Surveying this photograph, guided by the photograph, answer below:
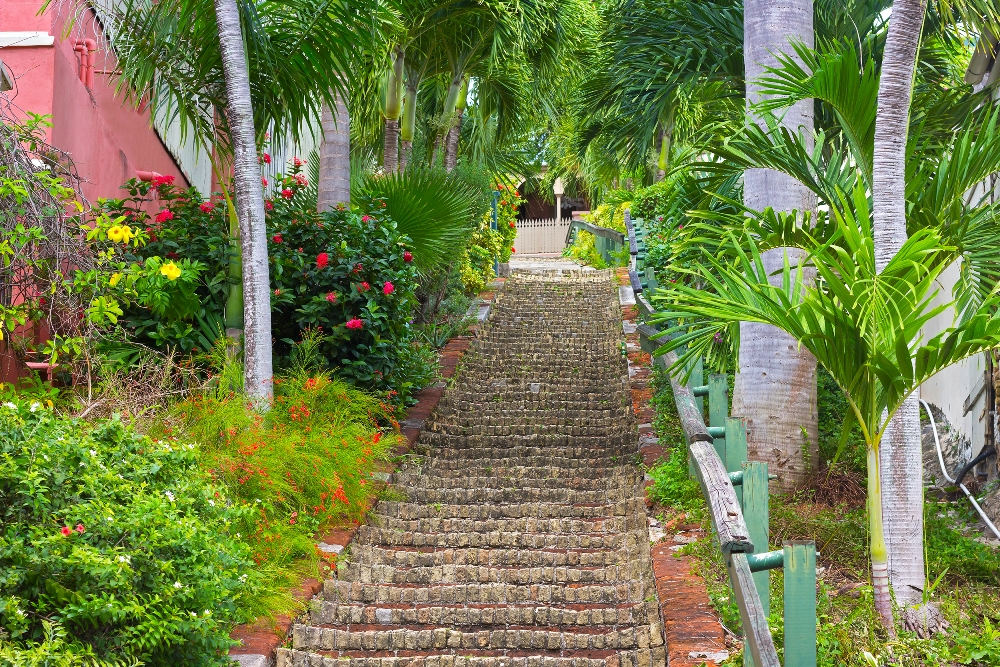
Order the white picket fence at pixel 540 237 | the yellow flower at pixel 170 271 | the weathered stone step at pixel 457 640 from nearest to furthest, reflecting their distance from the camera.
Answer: the weathered stone step at pixel 457 640
the yellow flower at pixel 170 271
the white picket fence at pixel 540 237

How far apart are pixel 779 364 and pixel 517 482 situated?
6.63 feet

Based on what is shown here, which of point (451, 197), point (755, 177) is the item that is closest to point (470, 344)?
point (451, 197)

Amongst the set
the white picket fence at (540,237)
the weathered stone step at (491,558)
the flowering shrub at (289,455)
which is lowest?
the weathered stone step at (491,558)

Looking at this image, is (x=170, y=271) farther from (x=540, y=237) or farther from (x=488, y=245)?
(x=540, y=237)

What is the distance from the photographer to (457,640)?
4.88 metres

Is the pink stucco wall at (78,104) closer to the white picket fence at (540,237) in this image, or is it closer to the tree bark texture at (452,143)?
the tree bark texture at (452,143)

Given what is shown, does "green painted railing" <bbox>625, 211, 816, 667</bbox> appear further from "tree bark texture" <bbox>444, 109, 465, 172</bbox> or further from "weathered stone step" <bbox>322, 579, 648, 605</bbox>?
"tree bark texture" <bbox>444, 109, 465, 172</bbox>

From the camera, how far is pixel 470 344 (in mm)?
11797

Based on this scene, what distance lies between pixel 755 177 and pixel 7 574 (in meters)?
4.82

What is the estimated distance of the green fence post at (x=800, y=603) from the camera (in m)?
3.44

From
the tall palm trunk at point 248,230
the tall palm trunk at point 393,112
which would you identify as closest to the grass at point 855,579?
the tall palm trunk at point 248,230

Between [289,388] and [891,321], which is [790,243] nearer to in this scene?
[891,321]

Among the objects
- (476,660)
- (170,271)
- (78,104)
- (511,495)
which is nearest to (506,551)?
(511,495)

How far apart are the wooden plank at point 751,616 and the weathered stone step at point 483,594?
1961mm
